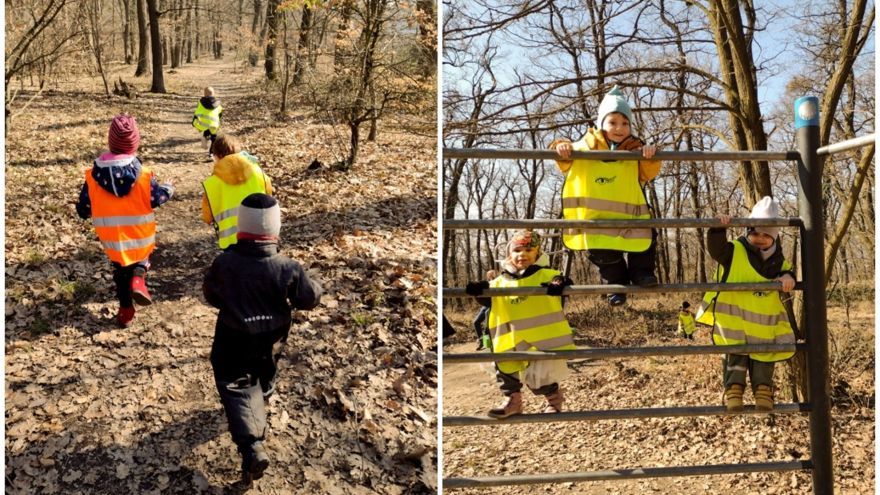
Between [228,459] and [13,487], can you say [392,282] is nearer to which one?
[228,459]

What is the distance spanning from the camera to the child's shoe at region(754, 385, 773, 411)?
3041 millimetres

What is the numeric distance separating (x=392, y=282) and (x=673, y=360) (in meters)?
6.81

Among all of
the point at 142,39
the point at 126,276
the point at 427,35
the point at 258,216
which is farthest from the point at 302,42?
the point at 258,216

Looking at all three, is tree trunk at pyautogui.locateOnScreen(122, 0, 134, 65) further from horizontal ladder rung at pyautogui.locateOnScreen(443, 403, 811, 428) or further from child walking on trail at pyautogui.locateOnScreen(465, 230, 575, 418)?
horizontal ladder rung at pyautogui.locateOnScreen(443, 403, 811, 428)

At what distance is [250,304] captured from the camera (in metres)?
3.45

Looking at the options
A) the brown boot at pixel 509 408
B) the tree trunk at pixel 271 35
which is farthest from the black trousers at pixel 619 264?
the tree trunk at pixel 271 35

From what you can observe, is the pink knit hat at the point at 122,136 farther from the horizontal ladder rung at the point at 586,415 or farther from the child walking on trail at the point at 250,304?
the horizontal ladder rung at the point at 586,415

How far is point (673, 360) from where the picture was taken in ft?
35.1

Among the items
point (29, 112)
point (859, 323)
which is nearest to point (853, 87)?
point (859, 323)

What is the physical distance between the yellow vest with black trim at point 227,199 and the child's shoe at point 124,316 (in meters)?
0.98

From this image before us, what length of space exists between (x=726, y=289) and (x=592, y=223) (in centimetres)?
71

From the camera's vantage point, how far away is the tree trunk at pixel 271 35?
43.6 feet

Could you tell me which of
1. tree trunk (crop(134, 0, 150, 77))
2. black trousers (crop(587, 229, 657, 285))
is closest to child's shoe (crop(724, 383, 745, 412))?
black trousers (crop(587, 229, 657, 285))

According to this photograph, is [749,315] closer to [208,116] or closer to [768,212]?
[768,212]
